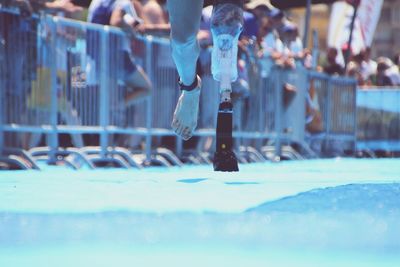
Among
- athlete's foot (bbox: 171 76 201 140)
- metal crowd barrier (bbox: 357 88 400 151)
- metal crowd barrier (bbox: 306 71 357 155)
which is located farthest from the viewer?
metal crowd barrier (bbox: 357 88 400 151)

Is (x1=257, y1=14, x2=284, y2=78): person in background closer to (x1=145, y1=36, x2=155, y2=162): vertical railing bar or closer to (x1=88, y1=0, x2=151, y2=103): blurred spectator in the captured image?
(x1=145, y1=36, x2=155, y2=162): vertical railing bar

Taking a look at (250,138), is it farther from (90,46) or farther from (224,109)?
(224,109)

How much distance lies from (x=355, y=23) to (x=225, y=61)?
421 inches

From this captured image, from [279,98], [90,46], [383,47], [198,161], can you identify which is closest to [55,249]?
[90,46]

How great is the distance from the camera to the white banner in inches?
588

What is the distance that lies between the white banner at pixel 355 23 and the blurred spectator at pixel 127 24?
7.60 m

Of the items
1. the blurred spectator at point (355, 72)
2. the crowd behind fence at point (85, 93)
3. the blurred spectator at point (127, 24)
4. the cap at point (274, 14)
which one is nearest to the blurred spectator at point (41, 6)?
the crowd behind fence at point (85, 93)

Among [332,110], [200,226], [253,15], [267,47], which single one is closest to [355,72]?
[332,110]

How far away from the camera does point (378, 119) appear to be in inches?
579

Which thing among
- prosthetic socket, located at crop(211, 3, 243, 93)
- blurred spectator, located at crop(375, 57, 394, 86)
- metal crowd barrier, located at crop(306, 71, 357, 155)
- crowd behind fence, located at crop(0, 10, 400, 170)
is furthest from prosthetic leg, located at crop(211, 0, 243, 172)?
blurred spectator, located at crop(375, 57, 394, 86)

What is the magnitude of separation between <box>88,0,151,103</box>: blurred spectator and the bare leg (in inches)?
124

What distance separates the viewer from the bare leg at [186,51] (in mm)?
4211

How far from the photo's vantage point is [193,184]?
13.6ft

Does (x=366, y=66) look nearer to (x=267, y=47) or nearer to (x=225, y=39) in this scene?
(x=267, y=47)
